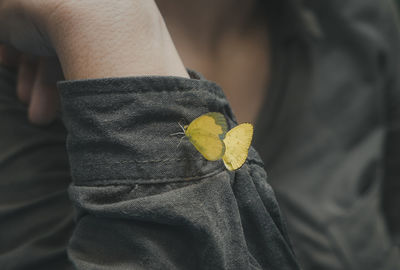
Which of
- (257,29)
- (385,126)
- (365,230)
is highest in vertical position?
(257,29)

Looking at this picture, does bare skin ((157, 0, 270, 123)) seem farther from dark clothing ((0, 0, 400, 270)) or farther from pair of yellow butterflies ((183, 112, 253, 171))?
pair of yellow butterflies ((183, 112, 253, 171))

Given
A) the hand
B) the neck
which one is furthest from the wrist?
the neck

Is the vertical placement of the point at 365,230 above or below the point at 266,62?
below

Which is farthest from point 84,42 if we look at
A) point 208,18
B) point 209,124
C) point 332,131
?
point 332,131

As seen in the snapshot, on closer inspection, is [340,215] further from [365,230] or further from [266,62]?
[266,62]

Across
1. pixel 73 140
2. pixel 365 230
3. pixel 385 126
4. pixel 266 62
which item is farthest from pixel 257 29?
pixel 73 140
